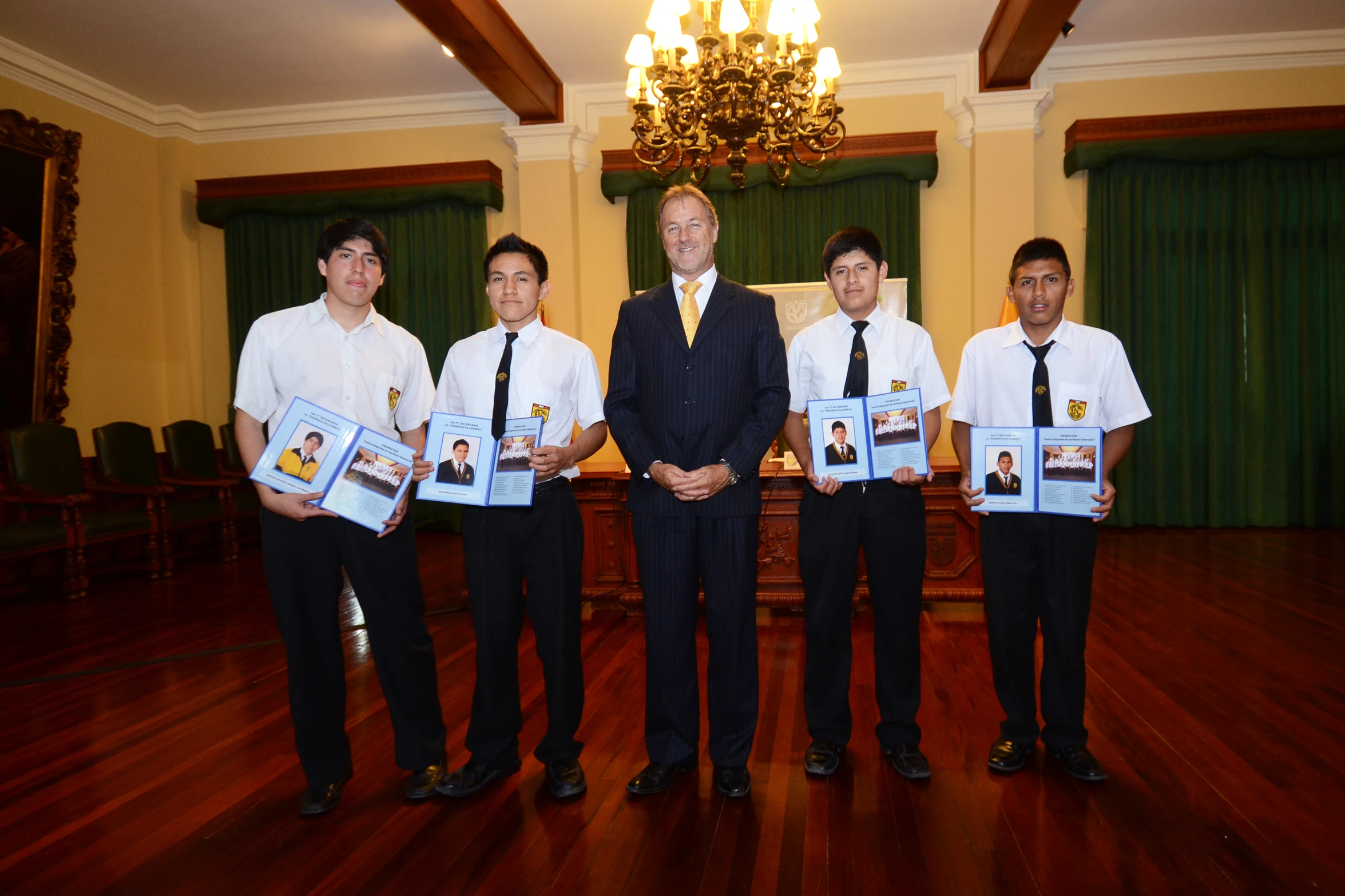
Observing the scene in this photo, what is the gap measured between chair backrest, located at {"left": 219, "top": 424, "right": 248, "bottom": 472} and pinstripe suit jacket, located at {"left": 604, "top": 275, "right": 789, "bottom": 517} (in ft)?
19.9

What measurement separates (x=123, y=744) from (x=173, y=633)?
5.31 ft

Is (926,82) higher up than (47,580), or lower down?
higher up

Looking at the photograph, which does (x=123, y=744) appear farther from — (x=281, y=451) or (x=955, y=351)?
(x=955, y=351)

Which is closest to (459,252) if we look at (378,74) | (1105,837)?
(378,74)

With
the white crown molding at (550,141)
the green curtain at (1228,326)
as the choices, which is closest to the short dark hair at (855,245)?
the white crown molding at (550,141)

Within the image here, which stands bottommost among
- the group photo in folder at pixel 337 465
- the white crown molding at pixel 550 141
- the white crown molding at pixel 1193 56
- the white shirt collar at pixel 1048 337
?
the group photo in folder at pixel 337 465

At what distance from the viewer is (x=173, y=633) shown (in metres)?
4.36

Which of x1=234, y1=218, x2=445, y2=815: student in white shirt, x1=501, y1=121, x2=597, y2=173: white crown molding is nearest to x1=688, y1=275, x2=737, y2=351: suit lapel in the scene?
x1=234, y1=218, x2=445, y2=815: student in white shirt

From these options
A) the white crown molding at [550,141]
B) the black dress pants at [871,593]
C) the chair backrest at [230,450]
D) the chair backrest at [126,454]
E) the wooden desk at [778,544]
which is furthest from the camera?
the chair backrest at [230,450]

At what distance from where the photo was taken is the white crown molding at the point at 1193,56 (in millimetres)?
6453

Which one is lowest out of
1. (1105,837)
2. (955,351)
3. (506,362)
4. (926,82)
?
(1105,837)

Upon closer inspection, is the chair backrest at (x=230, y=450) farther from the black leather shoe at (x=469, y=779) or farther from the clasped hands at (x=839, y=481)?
the clasped hands at (x=839, y=481)

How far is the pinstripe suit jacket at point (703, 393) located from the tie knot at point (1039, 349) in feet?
2.47

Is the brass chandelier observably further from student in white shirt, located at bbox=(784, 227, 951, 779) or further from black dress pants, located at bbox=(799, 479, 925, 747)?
black dress pants, located at bbox=(799, 479, 925, 747)
